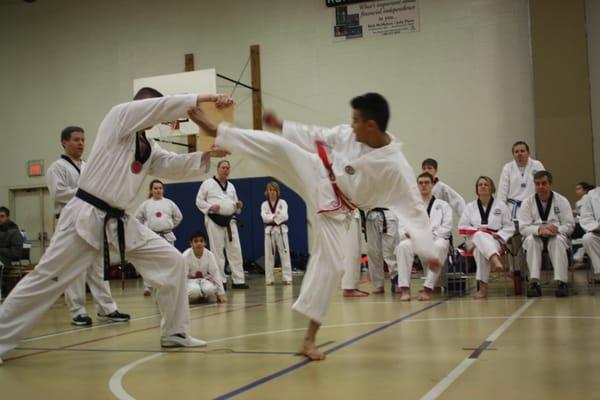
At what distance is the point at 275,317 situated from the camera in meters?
5.71

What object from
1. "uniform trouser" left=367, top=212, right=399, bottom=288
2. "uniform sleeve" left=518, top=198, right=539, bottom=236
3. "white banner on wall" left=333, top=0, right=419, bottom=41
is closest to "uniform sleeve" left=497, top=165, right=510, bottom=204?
"uniform sleeve" left=518, top=198, right=539, bottom=236

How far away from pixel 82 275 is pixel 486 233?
423cm

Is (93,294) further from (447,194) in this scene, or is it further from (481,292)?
(447,194)

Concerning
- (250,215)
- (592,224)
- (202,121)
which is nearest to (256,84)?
(250,215)

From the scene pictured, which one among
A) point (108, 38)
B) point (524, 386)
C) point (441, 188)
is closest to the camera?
point (524, 386)

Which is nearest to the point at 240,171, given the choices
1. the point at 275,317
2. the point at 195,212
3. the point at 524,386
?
the point at 195,212

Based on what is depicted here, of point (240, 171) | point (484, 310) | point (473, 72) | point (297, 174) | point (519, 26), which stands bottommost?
point (484, 310)

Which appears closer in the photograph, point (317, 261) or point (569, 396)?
point (569, 396)

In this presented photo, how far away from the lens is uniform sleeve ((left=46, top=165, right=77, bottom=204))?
5.43 meters

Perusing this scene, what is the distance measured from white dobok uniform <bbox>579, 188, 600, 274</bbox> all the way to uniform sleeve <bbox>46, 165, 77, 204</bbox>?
5444 millimetres

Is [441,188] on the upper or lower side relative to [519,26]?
lower

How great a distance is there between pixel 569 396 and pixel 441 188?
593cm

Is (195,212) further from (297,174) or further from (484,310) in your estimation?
(297,174)

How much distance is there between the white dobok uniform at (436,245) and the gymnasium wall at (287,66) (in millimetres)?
5367
